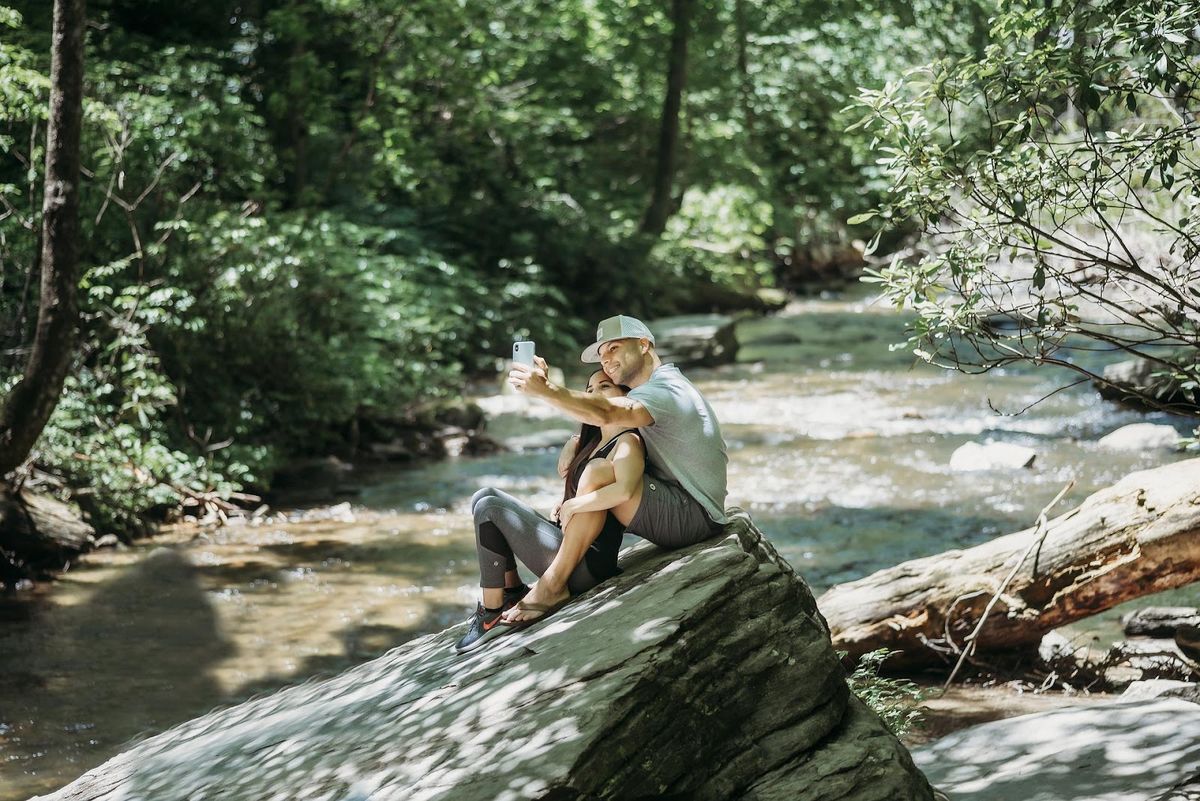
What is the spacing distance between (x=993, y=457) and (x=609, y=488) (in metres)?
8.60

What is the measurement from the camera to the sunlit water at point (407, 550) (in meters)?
7.39

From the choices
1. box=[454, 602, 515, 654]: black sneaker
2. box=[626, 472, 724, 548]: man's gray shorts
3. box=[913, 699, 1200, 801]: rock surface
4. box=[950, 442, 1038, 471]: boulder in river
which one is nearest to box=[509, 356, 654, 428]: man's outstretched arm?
box=[626, 472, 724, 548]: man's gray shorts

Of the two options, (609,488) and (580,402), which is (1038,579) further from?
(580,402)

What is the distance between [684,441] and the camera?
15.9ft

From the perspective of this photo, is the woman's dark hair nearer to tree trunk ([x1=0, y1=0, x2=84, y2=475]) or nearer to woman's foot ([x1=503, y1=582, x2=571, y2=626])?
woman's foot ([x1=503, y1=582, x2=571, y2=626])

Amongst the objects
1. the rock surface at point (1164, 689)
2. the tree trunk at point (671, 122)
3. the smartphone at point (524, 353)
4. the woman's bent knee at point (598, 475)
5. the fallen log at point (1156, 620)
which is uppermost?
the tree trunk at point (671, 122)

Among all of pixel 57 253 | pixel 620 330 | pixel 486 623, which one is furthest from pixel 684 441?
pixel 57 253

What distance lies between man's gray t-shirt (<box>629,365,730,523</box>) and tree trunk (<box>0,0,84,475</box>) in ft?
17.8

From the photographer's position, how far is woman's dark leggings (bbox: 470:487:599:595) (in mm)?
5090

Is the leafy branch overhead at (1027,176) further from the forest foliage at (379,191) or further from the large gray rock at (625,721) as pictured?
the large gray rock at (625,721)

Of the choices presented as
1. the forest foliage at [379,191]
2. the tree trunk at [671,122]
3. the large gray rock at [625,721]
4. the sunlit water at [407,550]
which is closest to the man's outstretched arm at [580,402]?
the large gray rock at [625,721]

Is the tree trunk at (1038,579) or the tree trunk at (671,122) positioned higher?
the tree trunk at (671,122)

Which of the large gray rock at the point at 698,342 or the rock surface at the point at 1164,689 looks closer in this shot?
the rock surface at the point at 1164,689

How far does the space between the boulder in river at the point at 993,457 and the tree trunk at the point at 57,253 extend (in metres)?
8.58
